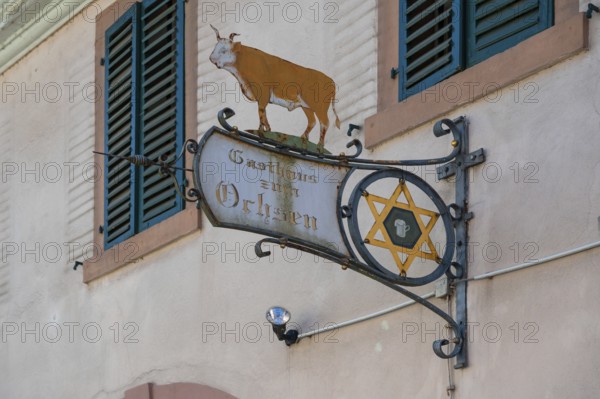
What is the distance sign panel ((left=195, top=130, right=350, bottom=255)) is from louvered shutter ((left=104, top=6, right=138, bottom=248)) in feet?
12.7

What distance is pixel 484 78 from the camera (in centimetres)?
916

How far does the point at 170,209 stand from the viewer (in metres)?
11.8

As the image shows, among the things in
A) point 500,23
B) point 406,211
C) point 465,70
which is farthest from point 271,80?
point 500,23

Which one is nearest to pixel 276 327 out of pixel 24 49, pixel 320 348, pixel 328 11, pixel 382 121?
pixel 320 348

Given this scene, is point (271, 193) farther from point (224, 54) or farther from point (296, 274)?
point (296, 274)

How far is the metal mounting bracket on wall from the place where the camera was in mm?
8125

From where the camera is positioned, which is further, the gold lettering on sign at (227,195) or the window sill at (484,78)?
the window sill at (484,78)

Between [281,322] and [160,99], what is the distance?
9.19 ft

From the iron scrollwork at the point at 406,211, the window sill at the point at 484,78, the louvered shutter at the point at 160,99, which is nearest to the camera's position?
the iron scrollwork at the point at 406,211

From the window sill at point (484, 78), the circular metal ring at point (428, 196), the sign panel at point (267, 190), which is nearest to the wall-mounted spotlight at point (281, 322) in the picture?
the window sill at point (484, 78)

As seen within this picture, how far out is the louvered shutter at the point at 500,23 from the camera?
9016mm

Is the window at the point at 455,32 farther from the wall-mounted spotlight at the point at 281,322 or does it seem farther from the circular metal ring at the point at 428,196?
the wall-mounted spotlight at the point at 281,322

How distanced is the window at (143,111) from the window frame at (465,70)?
2168 mm

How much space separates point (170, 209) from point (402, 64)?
256 centimetres
